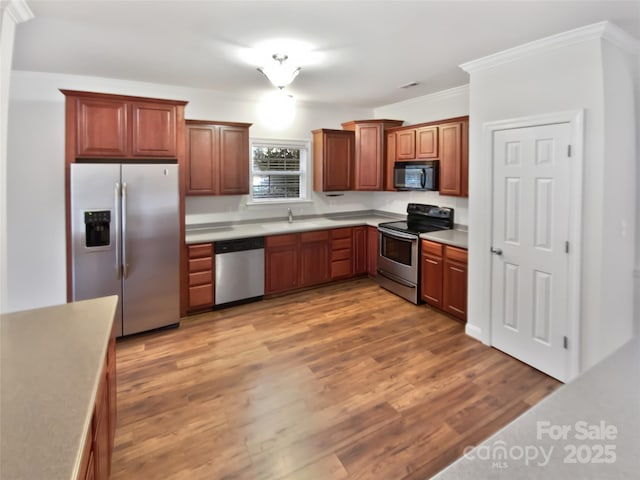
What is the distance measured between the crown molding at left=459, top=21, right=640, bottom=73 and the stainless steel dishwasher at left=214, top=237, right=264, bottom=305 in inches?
123

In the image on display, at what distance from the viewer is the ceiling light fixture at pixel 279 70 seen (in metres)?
3.10

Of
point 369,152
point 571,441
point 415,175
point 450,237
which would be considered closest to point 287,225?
point 369,152

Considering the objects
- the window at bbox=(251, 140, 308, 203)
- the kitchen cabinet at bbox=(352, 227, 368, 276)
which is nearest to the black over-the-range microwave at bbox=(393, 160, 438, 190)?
the kitchen cabinet at bbox=(352, 227, 368, 276)

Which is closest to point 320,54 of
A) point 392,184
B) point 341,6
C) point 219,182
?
point 341,6

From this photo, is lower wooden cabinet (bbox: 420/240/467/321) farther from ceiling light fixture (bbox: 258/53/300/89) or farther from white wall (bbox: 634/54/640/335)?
ceiling light fixture (bbox: 258/53/300/89)

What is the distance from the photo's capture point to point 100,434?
1472mm

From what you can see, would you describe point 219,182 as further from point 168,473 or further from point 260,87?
point 168,473

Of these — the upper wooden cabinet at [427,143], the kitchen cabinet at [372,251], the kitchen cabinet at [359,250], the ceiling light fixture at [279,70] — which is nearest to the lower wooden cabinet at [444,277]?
the kitchen cabinet at [372,251]

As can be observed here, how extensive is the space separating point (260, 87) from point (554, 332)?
3.90 metres

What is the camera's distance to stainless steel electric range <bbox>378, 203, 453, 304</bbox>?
14.4 feet

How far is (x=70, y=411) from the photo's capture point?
3.63 ft

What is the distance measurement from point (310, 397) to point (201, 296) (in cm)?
206

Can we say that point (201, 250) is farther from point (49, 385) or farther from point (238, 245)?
point (49, 385)

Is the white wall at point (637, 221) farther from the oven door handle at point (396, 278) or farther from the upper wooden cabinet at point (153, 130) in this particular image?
the upper wooden cabinet at point (153, 130)
